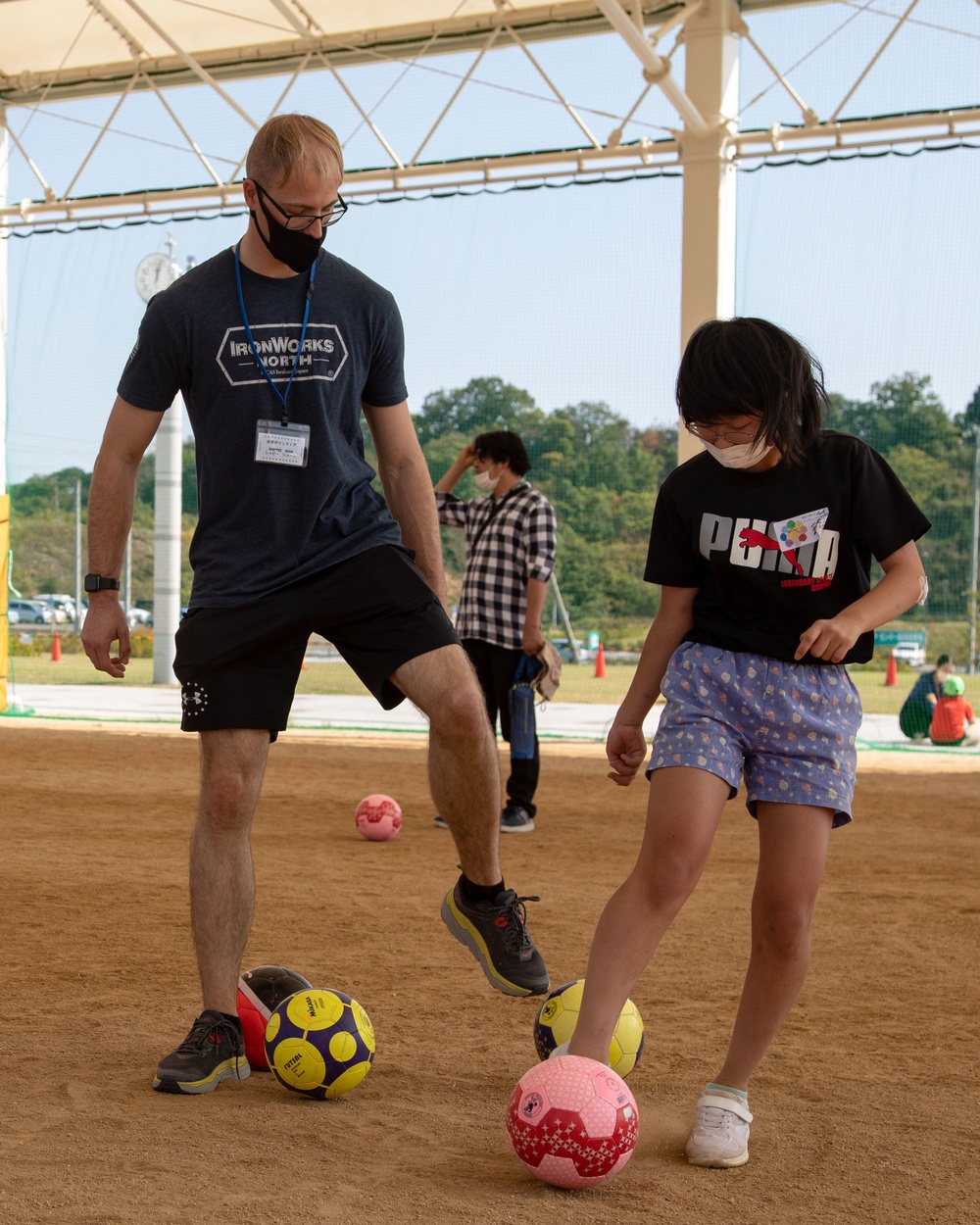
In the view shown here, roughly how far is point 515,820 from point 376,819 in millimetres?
866

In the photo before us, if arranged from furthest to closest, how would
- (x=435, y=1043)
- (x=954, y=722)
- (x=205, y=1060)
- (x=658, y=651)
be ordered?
(x=954, y=722) → (x=435, y=1043) → (x=205, y=1060) → (x=658, y=651)

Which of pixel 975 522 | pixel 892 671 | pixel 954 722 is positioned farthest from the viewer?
pixel 892 671

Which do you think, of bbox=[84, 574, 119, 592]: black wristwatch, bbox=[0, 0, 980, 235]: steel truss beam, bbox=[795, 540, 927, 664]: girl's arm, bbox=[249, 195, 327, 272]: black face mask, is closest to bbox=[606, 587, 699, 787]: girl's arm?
bbox=[795, 540, 927, 664]: girl's arm

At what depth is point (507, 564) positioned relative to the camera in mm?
7121

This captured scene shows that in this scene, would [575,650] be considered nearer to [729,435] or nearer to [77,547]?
[77,547]

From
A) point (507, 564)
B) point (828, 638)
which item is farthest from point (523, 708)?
point (828, 638)

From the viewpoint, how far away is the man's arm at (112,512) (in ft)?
10.5

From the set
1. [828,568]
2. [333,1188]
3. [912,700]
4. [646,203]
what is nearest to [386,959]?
[333,1188]

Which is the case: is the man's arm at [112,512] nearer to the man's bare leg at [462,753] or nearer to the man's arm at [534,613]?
the man's bare leg at [462,753]

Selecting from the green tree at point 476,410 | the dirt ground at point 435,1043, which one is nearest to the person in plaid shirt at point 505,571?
the dirt ground at point 435,1043

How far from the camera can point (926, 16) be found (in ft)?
37.1

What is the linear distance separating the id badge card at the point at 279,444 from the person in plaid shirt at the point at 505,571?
3.90m

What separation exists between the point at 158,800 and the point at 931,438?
23.8 feet

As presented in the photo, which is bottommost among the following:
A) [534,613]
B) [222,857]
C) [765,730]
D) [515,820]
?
[515,820]
